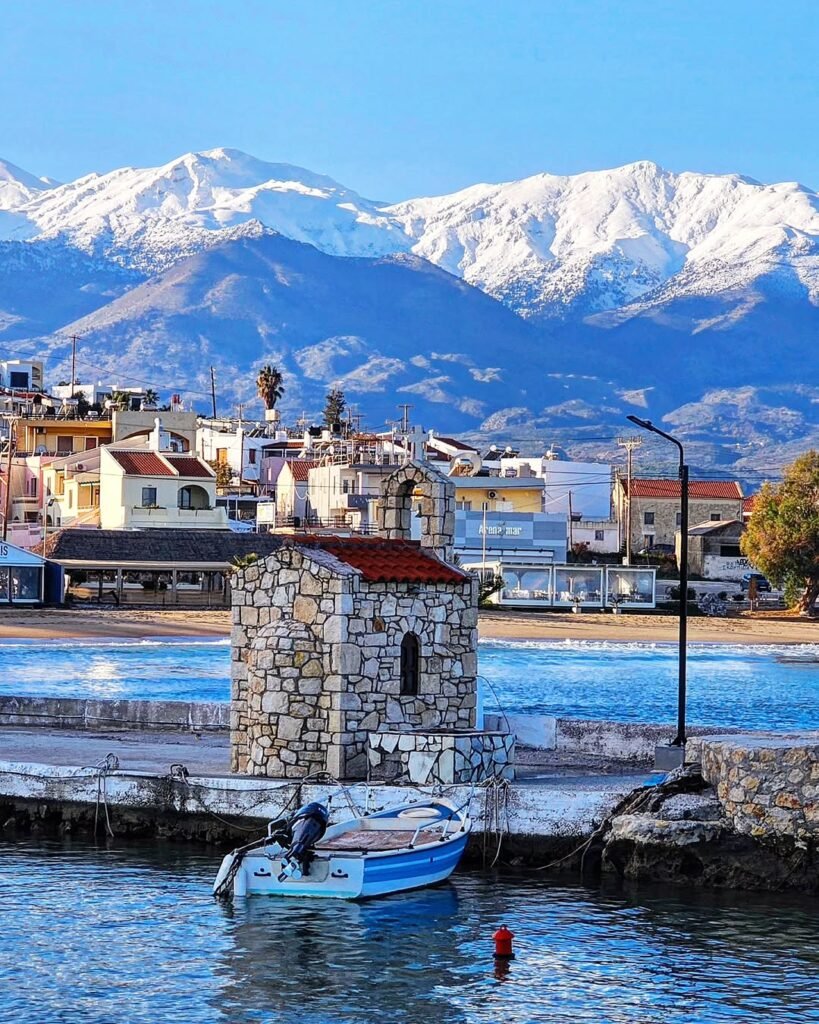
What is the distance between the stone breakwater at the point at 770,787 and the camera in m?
22.7

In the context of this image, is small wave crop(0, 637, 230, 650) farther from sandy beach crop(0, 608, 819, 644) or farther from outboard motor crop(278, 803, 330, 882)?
outboard motor crop(278, 803, 330, 882)

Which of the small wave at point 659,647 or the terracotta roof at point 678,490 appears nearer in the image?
the small wave at point 659,647

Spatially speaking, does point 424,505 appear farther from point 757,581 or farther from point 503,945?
point 757,581

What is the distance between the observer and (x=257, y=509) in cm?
11175

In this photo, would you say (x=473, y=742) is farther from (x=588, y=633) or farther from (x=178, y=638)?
(x=588, y=633)

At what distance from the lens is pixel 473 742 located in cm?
2548

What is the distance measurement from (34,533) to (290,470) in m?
16.7

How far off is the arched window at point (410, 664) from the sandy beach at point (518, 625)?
147 ft

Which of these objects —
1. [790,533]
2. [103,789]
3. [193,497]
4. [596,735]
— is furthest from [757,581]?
[103,789]

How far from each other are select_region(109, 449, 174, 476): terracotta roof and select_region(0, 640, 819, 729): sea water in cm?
2463

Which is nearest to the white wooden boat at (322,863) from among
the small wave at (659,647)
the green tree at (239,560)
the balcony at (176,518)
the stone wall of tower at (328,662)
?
the stone wall of tower at (328,662)

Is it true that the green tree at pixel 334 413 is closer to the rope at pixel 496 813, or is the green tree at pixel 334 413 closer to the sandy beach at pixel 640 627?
the sandy beach at pixel 640 627

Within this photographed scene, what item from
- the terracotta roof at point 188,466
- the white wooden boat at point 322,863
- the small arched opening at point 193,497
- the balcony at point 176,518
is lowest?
the white wooden boat at point 322,863

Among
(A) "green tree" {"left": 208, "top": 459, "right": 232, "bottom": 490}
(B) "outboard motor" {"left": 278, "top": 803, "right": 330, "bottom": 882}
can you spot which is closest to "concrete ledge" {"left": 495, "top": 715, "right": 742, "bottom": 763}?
(B) "outboard motor" {"left": 278, "top": 803, "right": 330, "bottom": 882}
